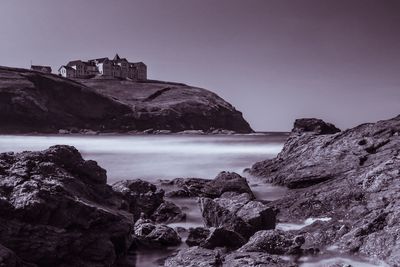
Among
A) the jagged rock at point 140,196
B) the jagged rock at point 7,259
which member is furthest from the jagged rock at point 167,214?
the jagged rock at point 7,259

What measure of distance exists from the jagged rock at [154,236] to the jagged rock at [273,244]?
96.0 inches

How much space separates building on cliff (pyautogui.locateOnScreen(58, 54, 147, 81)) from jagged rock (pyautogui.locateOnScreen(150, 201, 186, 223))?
15030cm

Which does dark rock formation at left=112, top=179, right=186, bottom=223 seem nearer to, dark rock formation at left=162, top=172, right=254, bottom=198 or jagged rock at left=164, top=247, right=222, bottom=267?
dark rock formation at left=162, top=172, right=254, bottom=198

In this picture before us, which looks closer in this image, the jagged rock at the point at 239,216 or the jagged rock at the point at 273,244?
the jagged rock at the point at 273,244

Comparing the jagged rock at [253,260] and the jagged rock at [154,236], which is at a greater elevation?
the jagged rock at [253,260]

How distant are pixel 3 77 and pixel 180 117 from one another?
51799 millimetres

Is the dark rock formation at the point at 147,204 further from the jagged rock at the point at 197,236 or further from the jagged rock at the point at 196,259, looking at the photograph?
the jagged rock at the point at 196,259

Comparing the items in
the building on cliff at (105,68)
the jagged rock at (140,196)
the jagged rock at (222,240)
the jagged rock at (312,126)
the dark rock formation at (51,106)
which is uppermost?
the building on cliff at (105,68)

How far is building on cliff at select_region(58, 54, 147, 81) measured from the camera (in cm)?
16200

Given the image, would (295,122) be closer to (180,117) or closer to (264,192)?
(264,192)

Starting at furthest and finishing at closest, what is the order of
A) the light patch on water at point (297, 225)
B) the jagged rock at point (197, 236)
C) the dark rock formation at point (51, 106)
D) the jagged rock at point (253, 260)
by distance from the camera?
the dark rock formation at point (51, 106) → the light patch on water at point (297, 225) → the jagged rock at point (197, 236) → the jagged rock at point (253, 260)

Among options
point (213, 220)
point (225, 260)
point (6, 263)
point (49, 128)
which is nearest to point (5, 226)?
point (6, 263)

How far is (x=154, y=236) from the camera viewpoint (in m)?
11.3

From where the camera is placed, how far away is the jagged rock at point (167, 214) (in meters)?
14.2
